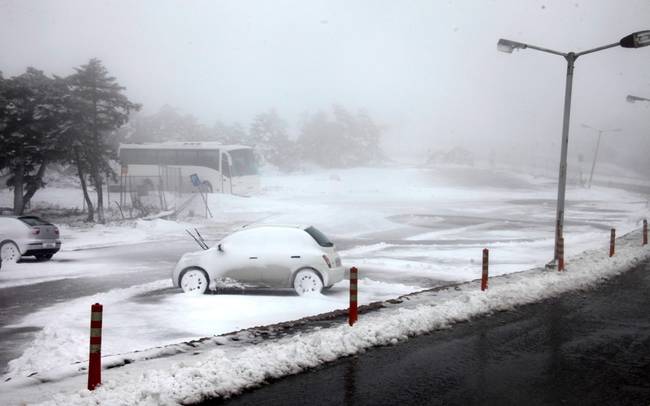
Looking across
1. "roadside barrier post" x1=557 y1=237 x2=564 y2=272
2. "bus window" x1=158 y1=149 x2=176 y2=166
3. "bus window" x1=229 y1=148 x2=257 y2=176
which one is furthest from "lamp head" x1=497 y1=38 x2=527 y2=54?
"bus window" x1=158 y1=149 x2=176 y2=166

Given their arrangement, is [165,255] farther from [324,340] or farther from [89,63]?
[89,63]

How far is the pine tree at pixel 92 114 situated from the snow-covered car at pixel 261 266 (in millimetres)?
22258

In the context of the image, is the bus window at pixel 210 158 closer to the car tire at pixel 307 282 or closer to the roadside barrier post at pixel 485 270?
the car tire at pixel 307 282

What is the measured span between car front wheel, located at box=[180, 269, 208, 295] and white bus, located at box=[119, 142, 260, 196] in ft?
110

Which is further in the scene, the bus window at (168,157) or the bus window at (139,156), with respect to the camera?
the bus window at (139,156)

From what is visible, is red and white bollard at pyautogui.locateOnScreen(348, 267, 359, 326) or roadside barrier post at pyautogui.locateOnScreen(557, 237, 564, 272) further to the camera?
roadside barrier post at pyautogui.locateOnScreen(557, 237, 564, 272)

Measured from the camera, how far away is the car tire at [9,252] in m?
17.2

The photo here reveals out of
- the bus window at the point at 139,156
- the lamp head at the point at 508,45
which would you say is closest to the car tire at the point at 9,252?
the lamp head at the point at 508,45

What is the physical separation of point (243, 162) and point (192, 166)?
4342 mm

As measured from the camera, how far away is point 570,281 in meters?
13.5

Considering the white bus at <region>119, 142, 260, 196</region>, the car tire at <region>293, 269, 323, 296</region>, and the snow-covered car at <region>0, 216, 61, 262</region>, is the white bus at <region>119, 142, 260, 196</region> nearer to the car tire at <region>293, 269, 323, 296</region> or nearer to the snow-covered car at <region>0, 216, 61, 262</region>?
the snow-covered car at <region>0, 216, 61, 262</region>

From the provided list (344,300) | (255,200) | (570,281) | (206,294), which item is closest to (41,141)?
(255,200)

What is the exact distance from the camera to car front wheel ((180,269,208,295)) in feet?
Answer: 39.5

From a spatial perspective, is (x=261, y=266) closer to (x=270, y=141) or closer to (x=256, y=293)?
(x=256, y=293)
